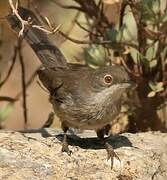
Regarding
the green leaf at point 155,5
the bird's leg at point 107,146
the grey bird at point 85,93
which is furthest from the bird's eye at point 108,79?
the green leaf at point 155,5

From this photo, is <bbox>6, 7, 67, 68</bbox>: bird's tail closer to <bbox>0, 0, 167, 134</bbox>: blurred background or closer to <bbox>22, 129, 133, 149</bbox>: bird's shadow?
<bbox>0, 0, 167, 134</bbox>: blurred background

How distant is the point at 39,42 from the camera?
236 inches

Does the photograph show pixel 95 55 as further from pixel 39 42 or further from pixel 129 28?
pixel 39 42

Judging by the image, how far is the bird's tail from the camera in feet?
19.0

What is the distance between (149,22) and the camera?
5.70m

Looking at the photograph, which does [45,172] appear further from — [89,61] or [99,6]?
[99,6]

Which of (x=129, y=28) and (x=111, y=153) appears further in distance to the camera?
(x=129, y=28)

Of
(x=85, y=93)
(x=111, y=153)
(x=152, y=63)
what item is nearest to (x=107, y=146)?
(x=111, y=153)

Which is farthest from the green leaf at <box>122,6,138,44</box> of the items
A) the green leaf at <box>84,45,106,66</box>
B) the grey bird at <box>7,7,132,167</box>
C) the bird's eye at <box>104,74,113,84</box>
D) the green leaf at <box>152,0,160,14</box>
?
the bird's eye at <box>104,74,113,84</box>

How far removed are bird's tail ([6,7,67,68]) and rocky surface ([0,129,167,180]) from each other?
2.30 feet

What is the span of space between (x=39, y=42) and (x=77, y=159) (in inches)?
55.1

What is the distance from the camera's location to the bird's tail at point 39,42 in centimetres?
580

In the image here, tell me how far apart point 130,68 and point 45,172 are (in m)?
1.64

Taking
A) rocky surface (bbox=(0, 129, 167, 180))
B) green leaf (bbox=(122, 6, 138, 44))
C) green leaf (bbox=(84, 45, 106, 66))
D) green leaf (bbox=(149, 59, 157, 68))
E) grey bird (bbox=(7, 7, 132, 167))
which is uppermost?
green leaf (bbox=(122, 6, 138, 44))
